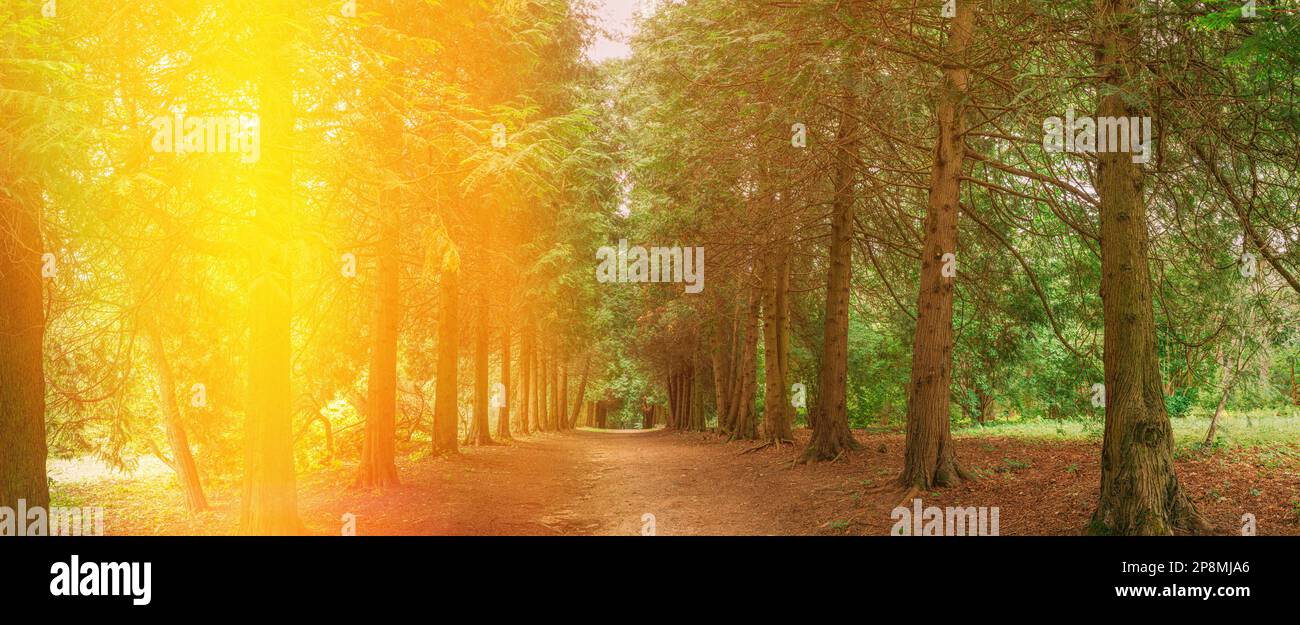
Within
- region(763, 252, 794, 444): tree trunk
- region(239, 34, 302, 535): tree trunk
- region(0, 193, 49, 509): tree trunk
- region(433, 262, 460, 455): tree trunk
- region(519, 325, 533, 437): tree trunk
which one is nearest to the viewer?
region(0, 193, 49, 509): tree trunk

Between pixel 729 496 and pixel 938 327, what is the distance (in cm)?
461

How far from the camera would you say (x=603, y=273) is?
21.4m

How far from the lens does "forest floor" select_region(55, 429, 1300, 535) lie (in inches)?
340

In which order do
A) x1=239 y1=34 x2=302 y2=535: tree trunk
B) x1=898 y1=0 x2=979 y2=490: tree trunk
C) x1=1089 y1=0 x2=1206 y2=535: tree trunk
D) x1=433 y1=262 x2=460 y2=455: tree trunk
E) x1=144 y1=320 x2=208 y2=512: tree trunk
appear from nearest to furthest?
x1=1089 y1=0 x2=1206 y2=535: tree trunk, x1=239 y1=34 x2=302 y2=535: tree trunk, x1=898 y1=0 x2=979 y2=490: tree trunk, x1=144 y1=320 x2=208 y2=512: tree trunk, x1=433 y1=262 x2=460 y2=455: tree trunk

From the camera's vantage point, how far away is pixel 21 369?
24.5ft

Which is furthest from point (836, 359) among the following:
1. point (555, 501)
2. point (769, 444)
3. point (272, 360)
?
point (272, 360)

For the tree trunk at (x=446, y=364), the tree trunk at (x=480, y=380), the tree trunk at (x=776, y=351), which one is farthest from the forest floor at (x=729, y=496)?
the tree trunk at (x=480, y=380)

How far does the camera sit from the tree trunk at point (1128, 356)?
673 cm

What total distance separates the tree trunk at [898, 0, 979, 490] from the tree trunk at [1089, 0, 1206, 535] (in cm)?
290

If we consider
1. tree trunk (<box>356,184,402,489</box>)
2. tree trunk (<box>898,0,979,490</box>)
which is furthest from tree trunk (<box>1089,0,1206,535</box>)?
tree trunk (<box>356,184,402,489</box>)

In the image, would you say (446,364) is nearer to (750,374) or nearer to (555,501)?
(555,501)

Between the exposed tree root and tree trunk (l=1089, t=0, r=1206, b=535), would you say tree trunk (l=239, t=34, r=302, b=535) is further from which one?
the exposed tree root
